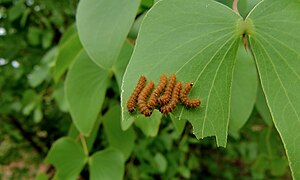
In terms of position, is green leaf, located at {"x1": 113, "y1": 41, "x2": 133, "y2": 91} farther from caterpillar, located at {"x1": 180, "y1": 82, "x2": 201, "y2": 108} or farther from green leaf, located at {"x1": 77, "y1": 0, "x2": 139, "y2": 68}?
caterpillar, located at {"x1": 180, "y1": 82, "x2": 201, "y2": 108}

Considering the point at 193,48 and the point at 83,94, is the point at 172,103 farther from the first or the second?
the point at 83,94

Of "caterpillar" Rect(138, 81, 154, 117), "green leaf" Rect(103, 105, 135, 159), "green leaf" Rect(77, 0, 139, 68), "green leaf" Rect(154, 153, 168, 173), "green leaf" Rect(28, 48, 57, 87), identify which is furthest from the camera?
"green leaf" Rect(154, 153, 168, 173)

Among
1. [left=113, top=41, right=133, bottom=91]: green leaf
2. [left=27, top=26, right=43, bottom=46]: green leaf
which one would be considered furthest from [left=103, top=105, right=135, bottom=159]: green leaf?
[left=27, top=26, right=43, bottom=46]: green leaf

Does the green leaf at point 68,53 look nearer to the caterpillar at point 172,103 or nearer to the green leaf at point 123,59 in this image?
the green leaf at point 123,59

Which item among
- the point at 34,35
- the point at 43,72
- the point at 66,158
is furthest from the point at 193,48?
the point at 34,35

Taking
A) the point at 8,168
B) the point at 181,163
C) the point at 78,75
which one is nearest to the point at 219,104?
the point at 78,75

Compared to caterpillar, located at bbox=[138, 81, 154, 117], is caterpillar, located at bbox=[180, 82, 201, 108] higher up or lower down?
lower down
